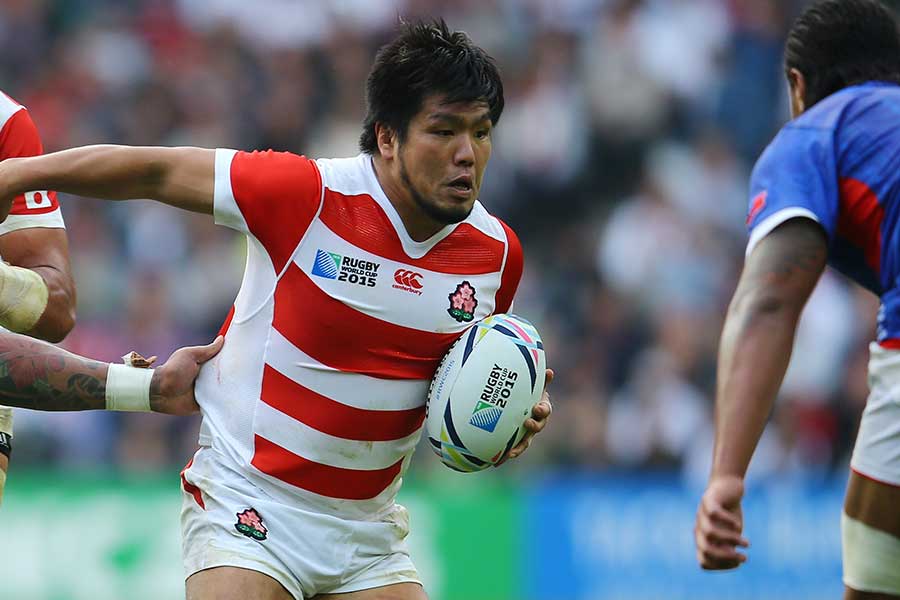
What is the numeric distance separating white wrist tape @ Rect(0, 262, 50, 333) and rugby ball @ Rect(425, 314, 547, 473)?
138 centimetres

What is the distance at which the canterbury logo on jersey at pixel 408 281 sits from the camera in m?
4.71

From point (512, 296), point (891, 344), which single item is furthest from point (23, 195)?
point (891, 344)

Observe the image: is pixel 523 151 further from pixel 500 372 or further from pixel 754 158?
Result: pixel 500 372

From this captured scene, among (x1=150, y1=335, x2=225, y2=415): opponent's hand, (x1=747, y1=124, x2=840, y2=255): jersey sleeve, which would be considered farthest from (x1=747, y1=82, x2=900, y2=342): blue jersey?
(x1=150, y1=335, x2=225, y2=415): opponent's hand

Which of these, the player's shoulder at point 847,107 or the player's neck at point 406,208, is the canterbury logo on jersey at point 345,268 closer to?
the player's neck at point 406,208

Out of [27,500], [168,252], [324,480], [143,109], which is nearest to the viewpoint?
[324,480]

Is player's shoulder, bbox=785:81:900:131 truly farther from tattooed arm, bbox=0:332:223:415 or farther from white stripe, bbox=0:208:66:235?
white stripe, bbox=0:208:66:235

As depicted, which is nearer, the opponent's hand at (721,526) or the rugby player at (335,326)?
the opponent's hand at (721,526)

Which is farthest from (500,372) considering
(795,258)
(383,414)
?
(795,258)

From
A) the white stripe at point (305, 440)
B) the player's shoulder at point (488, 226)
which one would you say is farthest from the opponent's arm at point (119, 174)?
the player's shoulder at point (488, 226)

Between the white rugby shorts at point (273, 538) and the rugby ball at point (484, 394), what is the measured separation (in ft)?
1.43

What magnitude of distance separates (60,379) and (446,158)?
4.86 feet

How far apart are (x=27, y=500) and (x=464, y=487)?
3.09 meters

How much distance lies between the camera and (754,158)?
12219 millimetres
